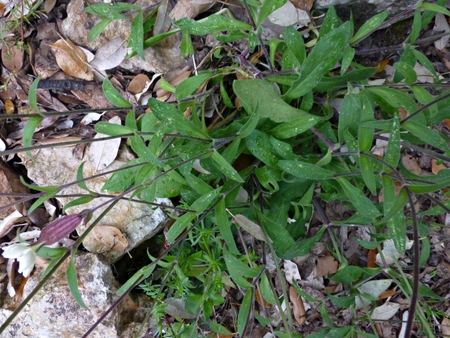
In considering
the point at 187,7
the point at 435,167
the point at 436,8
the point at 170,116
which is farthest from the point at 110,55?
the point at 435,167

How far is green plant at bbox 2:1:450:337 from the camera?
62.1 inches

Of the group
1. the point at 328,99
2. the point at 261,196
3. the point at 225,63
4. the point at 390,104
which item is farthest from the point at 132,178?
the point at 390,104

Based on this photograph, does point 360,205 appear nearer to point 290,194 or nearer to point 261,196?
point 290,194

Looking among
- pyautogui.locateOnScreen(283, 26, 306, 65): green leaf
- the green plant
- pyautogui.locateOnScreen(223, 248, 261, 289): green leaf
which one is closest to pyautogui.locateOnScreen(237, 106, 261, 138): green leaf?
the green plant

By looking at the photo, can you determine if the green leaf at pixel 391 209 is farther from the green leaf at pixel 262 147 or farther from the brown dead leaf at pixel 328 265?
the brown dead leaf at pixel 328 265

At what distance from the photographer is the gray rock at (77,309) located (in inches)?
88.6

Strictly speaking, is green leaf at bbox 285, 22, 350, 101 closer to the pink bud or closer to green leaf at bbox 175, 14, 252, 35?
green leaf at bbox 175, 14, 252, 35

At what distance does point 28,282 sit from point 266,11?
1.94 m

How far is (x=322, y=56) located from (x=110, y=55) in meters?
1.25

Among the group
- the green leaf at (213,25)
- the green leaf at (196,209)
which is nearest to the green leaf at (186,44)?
the green leaf at (213,25)

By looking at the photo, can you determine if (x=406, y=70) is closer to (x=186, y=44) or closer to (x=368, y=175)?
(x=368, y=175)

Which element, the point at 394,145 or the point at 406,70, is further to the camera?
the point at 406,70

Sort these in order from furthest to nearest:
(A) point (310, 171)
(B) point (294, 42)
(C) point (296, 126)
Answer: (B) point (294, 42), (C) point (296, 126), (A) point (310, 171)

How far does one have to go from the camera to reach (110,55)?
2.36 meters
